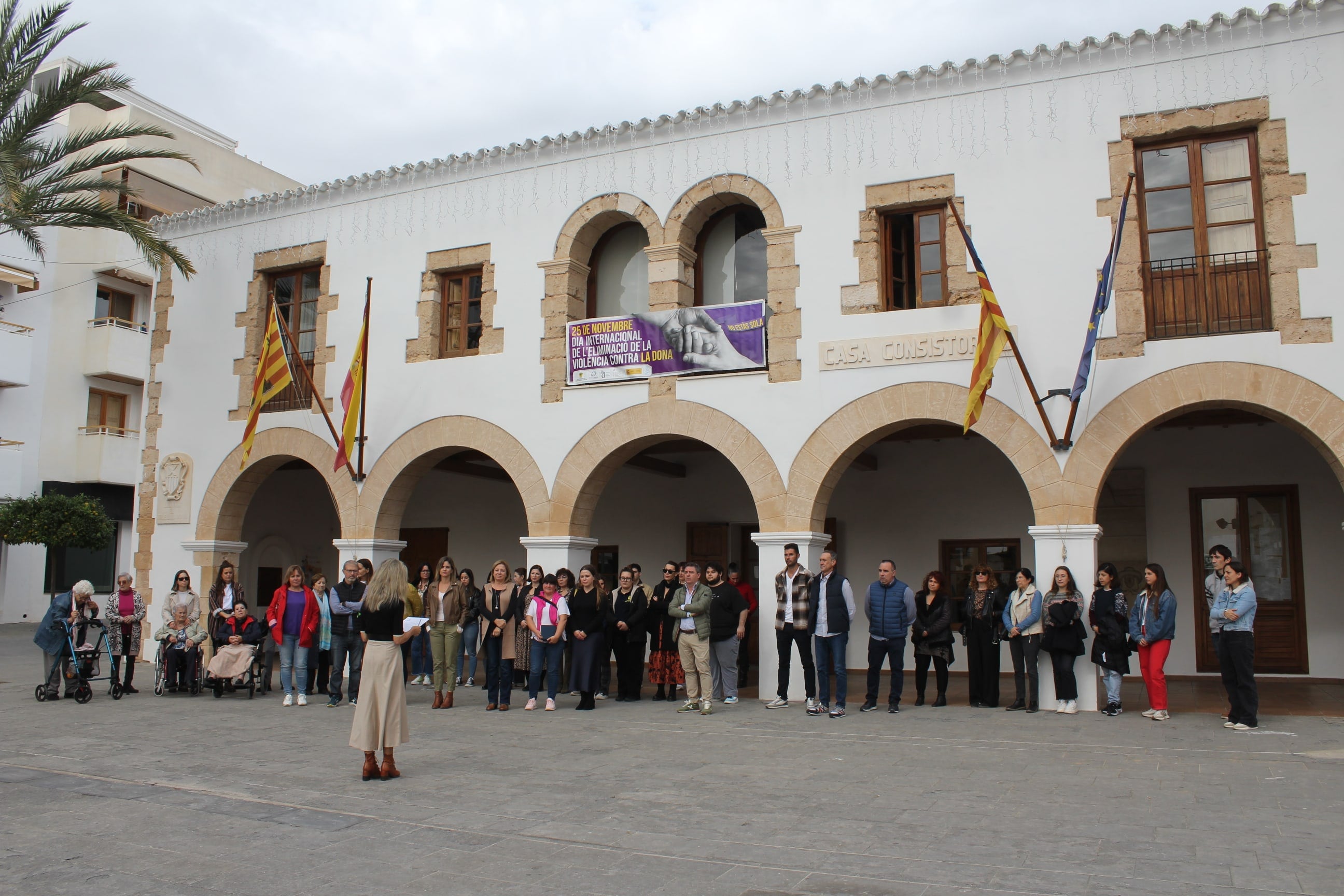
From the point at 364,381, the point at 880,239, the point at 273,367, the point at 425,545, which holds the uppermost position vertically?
the point at 880,239

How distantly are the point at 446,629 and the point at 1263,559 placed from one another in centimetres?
974

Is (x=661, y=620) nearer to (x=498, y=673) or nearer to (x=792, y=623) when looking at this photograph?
(x=792, y=623)

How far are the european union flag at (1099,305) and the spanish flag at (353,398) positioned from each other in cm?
842

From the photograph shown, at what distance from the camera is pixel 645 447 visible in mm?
13016

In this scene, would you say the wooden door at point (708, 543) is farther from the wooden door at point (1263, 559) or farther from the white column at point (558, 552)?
the wooden door at point (1263, 559)

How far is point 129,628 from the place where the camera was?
39.3 ft

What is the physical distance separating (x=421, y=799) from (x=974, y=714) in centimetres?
582

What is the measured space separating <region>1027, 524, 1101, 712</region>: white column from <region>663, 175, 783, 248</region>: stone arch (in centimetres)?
454

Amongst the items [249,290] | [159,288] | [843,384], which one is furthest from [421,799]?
[159,288]

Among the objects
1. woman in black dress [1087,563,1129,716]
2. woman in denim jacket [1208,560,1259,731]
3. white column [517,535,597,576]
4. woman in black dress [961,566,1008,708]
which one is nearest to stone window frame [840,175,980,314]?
woman in black dress [961,566,1008,708]

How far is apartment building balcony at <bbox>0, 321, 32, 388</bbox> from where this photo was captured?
900 inches

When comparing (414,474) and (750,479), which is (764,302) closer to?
(750,479)

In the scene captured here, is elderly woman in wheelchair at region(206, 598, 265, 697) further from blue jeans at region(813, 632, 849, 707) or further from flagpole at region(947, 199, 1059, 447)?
flagpole at region(947, 199, 1059, 447)

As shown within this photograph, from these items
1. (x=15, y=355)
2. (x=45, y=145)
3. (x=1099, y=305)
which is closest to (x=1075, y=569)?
(x=1099, y=305)
